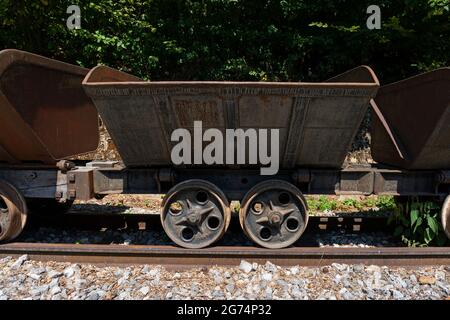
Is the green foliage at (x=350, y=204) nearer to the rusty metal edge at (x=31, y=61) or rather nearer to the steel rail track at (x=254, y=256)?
the steel rail track at (x=254, y=256)

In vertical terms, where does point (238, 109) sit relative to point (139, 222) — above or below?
above

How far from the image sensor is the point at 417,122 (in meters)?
3.93

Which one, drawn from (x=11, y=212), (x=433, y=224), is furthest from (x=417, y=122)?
(x=11, y=212)

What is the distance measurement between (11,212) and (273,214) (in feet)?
10.7

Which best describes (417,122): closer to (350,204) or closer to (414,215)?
(414,215)

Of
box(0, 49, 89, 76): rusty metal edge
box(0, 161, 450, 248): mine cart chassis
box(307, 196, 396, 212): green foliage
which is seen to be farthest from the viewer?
box(307, 196, 396, 212): green foliage

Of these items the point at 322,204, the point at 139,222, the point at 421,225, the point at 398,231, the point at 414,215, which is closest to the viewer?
the point at 414,215

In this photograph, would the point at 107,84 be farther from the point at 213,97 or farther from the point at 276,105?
the point at 276,105

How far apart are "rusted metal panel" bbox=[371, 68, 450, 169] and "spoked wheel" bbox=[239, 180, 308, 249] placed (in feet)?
5.03

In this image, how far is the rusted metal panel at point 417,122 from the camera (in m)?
3.57

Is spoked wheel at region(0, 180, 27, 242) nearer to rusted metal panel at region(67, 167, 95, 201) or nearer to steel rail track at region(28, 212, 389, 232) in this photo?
rusted metal panel at region(67, 167, 95, 201)

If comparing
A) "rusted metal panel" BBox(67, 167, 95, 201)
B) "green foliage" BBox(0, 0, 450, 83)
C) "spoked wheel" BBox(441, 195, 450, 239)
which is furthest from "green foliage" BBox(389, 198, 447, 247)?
"green foliage" BBox(0, 0, 450, 83)

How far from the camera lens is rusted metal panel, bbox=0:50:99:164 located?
11.6 feet

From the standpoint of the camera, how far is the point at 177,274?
3617mm
